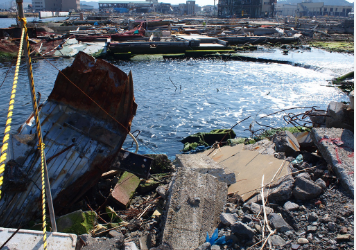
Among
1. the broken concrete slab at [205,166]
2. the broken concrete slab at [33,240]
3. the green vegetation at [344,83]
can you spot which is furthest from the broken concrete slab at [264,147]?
the green vegetation at [344,83]

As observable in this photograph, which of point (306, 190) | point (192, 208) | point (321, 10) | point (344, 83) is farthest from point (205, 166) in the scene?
point (321, 10)

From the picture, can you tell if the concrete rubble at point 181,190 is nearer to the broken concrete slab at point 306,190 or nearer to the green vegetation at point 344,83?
the broken concrete slab at point 306,190

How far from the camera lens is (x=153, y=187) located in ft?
20.7

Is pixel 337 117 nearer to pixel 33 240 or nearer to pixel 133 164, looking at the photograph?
pixel 133 164

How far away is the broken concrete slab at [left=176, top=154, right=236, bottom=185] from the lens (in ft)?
17.2

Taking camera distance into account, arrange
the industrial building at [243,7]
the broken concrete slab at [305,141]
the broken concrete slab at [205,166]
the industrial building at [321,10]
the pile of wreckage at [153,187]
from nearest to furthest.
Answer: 1. the pile of wreckage at [153,187]
2. the broken concrete slab at [205,166]
3. the broken concrete slab at [305,141]
4. the industrial building at [243,7]
5. the industrial building at [321,10]

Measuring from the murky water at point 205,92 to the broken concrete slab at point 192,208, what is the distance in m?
4.89

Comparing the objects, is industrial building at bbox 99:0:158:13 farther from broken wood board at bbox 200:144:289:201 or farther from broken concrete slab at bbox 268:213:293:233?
broken concrete slab at bbox 268:213:293:233

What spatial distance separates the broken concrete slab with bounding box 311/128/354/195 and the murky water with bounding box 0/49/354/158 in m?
4.99

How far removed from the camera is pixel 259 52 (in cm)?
3206

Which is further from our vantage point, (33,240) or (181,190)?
(181,190)

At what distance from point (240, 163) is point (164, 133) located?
554cm

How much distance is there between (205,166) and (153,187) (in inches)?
58.2

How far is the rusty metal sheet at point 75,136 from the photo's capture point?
5.01m
